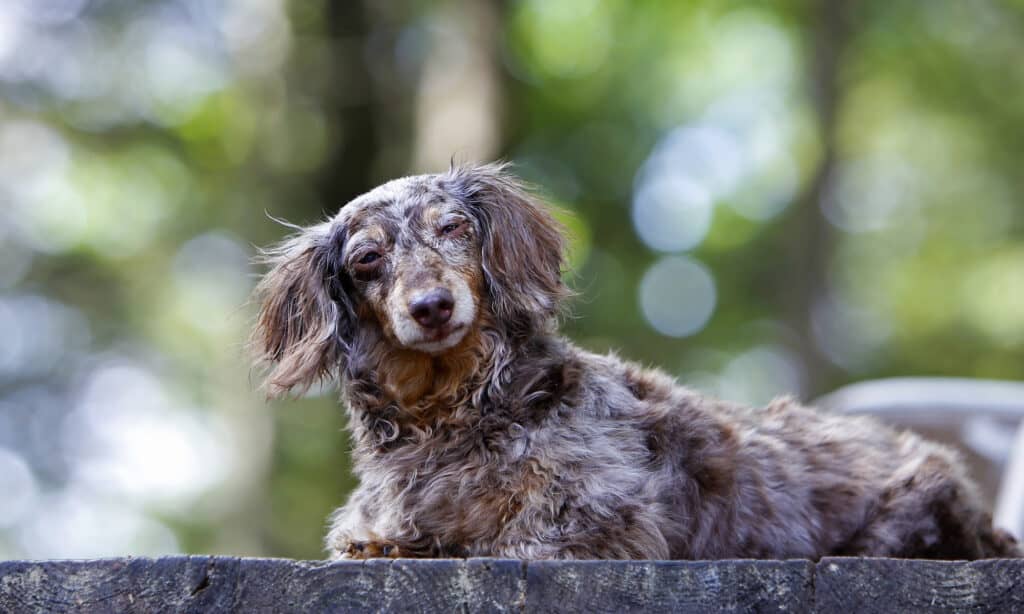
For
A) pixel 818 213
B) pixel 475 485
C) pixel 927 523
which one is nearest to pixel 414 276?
pixel 475 485

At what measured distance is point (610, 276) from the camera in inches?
687

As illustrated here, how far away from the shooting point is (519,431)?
175 inches

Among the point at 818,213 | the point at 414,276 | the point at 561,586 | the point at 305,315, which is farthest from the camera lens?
the point at 818,213

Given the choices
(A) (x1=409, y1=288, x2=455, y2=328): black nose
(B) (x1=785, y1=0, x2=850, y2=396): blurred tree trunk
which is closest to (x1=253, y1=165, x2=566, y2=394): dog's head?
(A) (x1=409, y1=288, x2=455, y2=328): black nose

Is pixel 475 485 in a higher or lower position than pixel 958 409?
higher

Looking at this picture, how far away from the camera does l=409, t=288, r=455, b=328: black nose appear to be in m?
4.43

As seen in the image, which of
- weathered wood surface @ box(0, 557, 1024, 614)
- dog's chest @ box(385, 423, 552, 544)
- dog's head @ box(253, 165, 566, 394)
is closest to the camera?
weathered wood surface @ box(0, 557, 1024, 614)

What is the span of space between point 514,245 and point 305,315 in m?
0.87

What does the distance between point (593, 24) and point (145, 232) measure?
7.10 meters

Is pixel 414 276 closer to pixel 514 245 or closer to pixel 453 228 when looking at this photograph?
pixel 453 228

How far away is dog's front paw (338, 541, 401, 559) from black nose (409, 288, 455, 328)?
765 millimetres

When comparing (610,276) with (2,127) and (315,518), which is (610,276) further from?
(2,127)

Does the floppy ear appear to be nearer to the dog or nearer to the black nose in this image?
the dog

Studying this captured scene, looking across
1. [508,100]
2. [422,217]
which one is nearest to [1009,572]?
[422,217]
